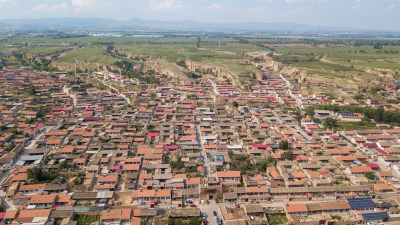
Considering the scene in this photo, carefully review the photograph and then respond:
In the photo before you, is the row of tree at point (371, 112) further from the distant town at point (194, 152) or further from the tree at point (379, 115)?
the distant town at point (194, 152)

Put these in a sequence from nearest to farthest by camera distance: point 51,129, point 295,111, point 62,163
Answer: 1. point 62,163
2. point 51,129
3. point 295,111

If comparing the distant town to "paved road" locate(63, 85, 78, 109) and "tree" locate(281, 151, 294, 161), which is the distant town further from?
"paved road" locate(63, 85, 78, 109)

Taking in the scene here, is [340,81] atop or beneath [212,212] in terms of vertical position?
atop

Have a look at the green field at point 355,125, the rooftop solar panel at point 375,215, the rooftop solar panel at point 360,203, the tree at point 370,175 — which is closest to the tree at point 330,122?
the green field at point 355,125

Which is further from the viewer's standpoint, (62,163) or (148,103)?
(148,103)

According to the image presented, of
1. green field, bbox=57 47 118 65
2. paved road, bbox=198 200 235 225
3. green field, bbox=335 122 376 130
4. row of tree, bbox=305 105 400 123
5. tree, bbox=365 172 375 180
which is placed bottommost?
paved road, bbox=198 200 235 225

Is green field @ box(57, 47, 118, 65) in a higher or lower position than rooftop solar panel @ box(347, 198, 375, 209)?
higher

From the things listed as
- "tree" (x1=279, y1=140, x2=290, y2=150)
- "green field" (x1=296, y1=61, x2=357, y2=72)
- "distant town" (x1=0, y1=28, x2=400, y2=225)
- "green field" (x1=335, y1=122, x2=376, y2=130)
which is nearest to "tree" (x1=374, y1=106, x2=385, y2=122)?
"distant town" (x1=0, y1=28, x2=400, y2=225)

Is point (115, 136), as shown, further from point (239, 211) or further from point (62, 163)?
point (239, 211)

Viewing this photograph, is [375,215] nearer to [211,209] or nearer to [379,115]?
[211,209]

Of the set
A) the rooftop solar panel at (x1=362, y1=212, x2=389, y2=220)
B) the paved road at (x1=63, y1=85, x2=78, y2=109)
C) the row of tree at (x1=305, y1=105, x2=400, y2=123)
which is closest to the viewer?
the rooftop solar panel at (x1=362, y1=212, x2=389, y2=220)

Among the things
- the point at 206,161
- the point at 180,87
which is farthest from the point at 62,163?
the point at 180,87
